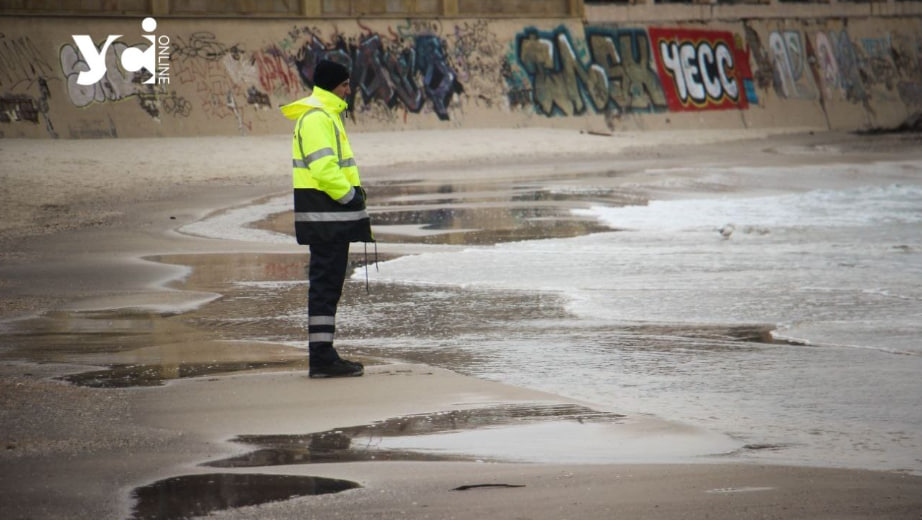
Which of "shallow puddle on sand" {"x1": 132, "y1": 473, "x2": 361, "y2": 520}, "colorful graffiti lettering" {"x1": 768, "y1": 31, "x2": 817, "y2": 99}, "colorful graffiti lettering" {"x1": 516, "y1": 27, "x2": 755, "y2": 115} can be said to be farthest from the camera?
"colorful graffiti lettering" {"x1": 768, "y1": 31, "x2": 817, "y2": 99}

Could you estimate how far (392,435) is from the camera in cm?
561

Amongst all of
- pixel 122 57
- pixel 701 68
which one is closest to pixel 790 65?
pixel 701 68

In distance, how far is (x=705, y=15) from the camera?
40.8m

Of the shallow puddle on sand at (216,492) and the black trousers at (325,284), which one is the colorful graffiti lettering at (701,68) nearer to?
the black trousers at (325,284)

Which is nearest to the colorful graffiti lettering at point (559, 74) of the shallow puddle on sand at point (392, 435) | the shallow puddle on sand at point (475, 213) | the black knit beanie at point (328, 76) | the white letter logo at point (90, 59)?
the white letter logo at point (90, 59)

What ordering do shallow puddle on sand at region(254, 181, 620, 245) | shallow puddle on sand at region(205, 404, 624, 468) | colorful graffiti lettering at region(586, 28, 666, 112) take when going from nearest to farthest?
shallow puddle on sand at region(205, 404, 624, 468), shallow puddle on sand at region(254, 181, 620, 245), colorful graffiti lettering at region(586, 28, 666, 112)

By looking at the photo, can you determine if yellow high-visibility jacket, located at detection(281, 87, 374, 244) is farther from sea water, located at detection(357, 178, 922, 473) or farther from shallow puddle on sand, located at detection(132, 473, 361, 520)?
shallow puddle on sand, located at detection(132, 473, 361, 520)

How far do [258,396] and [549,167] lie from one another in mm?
20820

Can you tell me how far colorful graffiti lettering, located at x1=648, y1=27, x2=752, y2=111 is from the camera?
39.4 meters

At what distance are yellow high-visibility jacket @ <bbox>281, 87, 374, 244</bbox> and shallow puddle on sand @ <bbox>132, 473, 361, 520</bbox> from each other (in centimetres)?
234

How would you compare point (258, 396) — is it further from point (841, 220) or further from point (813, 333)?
point (841, 220)

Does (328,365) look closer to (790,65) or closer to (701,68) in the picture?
(701,68)

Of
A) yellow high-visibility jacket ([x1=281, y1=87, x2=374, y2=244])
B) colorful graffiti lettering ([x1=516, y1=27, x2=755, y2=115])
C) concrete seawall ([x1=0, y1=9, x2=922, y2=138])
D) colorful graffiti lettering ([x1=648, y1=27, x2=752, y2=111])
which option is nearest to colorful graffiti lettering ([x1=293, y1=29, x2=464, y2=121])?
concrete seawall ([x1=0, y1=9, x2=922, y2=138])

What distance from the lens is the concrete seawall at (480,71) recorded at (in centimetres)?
2939
